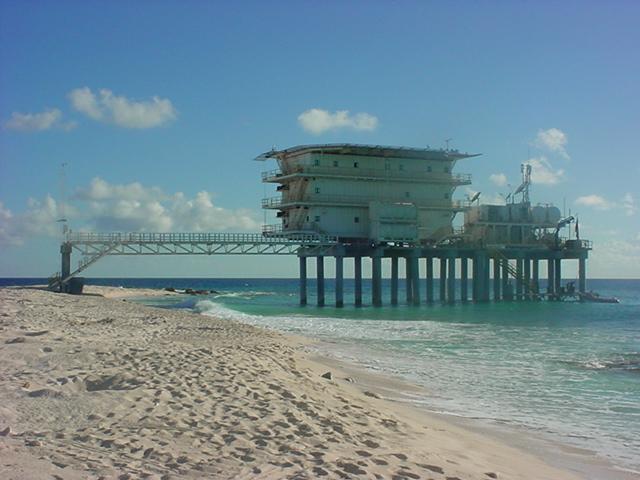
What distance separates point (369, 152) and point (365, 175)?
5.21ft

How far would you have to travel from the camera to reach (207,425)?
847 cm

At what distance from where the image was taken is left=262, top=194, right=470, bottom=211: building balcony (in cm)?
4850

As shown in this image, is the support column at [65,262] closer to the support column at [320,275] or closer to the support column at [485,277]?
the support column at [320,275]

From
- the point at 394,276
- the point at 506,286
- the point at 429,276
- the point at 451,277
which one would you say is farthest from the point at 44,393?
the point at 506,286

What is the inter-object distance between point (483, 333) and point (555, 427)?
1873 cm

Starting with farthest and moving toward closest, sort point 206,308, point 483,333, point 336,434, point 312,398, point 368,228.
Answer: point 368,228
point 206,308
point 483,333
point 312,398
point 336,434

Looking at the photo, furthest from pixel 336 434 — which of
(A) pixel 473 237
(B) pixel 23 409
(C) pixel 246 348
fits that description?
(A) pixel 473 237

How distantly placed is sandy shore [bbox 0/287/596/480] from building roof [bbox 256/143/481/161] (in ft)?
113

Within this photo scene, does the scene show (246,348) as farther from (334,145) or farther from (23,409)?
(334,145)

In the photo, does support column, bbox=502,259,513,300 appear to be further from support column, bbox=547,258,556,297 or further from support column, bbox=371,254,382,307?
support column, bbox=371,254,382,307

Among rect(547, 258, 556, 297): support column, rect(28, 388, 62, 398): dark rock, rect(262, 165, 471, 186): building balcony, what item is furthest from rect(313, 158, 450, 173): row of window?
rect(28, 388, 62, 398): dark rock

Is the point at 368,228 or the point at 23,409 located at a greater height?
the point at 368,228

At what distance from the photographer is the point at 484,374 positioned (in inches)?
678

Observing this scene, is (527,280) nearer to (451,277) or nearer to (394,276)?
(451,277)
